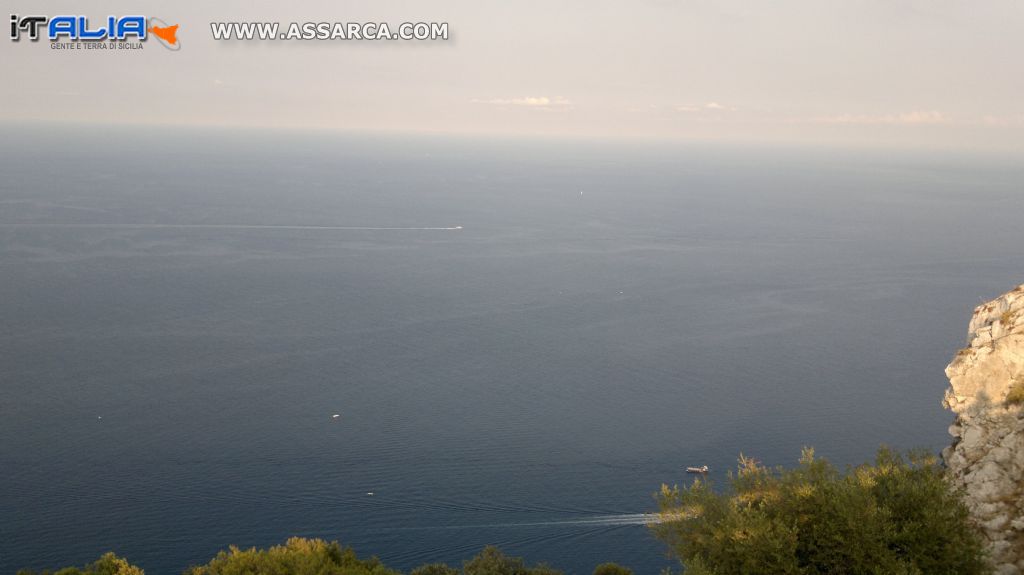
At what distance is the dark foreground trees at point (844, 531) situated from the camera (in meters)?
14.1

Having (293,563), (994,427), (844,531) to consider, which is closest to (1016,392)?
(994,427)

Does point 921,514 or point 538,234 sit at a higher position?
point 538,234

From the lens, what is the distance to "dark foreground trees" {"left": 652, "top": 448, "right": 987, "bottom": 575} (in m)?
14.1

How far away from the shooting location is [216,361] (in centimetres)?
6631

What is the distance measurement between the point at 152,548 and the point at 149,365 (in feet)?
90.8

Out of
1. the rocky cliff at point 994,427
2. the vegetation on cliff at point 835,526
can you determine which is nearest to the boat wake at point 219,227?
the vegetation on cliff at point 835,526

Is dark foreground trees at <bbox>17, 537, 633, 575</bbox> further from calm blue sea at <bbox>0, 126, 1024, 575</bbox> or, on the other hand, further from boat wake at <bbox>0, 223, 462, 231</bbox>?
boat wake at <bbox>0, 223, 462, 231</bbox>

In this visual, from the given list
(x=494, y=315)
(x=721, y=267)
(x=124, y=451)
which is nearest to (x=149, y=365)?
(x=124, y=451)

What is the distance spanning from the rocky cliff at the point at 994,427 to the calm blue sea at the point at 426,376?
84.1ft

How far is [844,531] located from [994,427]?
4.29 metres

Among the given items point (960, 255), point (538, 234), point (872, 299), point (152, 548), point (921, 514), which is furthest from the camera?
point (538, 234)

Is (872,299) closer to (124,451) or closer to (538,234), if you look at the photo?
(538,234)

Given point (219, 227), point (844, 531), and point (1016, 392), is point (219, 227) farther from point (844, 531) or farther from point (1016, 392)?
point (1016, 392)

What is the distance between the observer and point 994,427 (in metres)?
15.9
